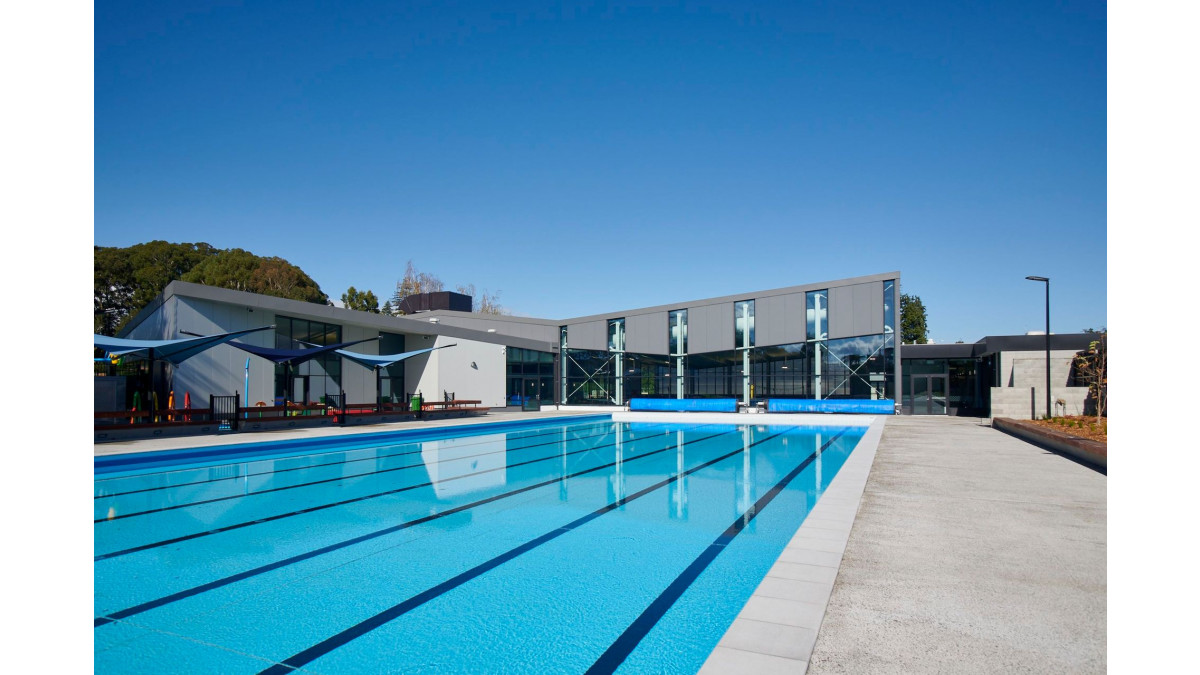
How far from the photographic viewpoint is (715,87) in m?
17.7

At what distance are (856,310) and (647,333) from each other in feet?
33.6

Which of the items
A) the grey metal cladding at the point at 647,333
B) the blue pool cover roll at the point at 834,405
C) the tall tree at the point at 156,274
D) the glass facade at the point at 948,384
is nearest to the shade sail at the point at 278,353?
the grey metal cladding at the point at 647,333

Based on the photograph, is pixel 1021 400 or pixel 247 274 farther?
pixel 247 274

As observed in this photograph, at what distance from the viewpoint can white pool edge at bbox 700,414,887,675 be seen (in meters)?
2.32

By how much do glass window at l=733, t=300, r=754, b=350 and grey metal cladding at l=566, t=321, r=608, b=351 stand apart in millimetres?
7109

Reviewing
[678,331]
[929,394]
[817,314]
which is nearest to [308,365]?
[678,331]

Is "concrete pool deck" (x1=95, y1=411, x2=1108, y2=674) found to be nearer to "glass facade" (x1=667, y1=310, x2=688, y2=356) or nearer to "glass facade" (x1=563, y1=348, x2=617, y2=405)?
"glass facade" (x1=667, y1=310, x2=688, y2=356)

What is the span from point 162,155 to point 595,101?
1466 centimetres

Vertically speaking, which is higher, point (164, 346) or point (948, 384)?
point (164, 346)

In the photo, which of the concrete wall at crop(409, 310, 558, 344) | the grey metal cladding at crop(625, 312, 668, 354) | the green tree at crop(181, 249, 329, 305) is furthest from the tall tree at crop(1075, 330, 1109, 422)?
the green tree at crop(181, 249, 329, 305)

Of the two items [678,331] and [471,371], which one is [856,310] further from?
[471,371]

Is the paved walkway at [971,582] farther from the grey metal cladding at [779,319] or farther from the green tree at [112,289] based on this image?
the green tree at [112,289]

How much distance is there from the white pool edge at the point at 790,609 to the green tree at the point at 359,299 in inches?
1768

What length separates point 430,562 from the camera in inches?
186
